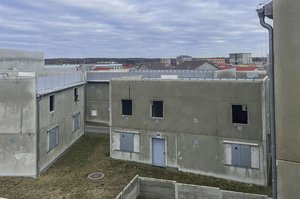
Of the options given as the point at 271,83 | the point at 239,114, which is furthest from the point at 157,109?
the point at 271,83

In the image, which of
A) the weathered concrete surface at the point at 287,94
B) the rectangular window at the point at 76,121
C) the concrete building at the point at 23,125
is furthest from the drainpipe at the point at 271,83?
the rectangular window at the point at 76,121

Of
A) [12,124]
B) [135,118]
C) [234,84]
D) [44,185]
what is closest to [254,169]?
[234,84]

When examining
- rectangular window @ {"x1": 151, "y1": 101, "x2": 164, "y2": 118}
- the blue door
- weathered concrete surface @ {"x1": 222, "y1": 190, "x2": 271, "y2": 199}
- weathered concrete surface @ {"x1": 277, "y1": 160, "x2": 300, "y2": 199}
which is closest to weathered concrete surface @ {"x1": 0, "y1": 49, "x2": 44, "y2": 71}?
rectangular window @ {"x1": 151, "y1": 101, "x2": 164, "y2": 118}

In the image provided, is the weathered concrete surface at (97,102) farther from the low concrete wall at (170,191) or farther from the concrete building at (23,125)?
the low concrete wall at (170,191)

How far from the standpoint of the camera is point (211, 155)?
1906 centimetres

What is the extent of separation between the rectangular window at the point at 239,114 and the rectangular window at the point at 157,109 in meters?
4.68

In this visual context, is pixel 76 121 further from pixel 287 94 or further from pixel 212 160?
pixel 287 94

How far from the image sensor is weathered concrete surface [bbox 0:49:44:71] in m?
32.2

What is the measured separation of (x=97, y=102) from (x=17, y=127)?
17.0m

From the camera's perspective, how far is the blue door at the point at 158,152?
816 inches

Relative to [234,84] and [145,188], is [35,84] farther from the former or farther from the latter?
[234,84]

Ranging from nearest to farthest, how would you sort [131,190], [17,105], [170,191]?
[131,190] → [170,191] → [17,105]

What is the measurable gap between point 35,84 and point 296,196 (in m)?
15.1

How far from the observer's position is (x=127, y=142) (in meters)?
22.0
